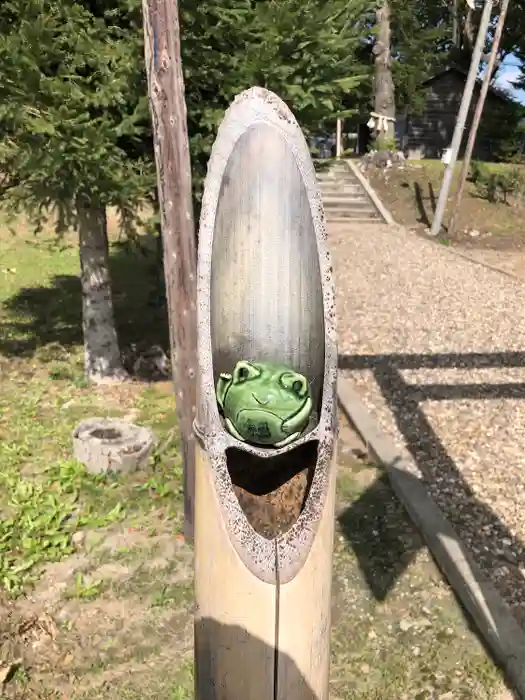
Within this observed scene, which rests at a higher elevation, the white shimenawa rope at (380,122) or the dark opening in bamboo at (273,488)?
the white shimenawa rope at (380,122)

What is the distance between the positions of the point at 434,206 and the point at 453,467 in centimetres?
1392

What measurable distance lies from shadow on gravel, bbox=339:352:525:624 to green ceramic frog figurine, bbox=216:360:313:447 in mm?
2967

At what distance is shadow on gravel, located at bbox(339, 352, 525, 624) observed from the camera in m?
4.21

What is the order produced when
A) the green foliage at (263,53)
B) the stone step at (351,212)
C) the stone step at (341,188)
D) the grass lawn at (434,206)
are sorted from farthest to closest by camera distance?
the stone step at (341,188) → the stone step at (351,212) → the grass lawn at (434,206) → the green foliage at (263,53)

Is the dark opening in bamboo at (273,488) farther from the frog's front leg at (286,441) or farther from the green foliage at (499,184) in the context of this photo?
the green foliage at (499,184)

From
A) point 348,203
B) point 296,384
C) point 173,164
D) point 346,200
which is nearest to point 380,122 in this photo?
point 346,200

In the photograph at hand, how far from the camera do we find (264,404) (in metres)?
1.49

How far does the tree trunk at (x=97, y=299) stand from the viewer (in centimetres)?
705

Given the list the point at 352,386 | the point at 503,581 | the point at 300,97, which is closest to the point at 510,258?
the point at 352,386

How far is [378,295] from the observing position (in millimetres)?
11094

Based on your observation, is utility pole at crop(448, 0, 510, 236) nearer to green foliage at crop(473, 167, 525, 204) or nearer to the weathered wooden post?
green foliage at crop(473, 167, 525, 204)

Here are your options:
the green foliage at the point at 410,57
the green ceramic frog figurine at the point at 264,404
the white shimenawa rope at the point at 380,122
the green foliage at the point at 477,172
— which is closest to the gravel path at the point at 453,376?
the green ceramic frog figurine at the point at 264,404

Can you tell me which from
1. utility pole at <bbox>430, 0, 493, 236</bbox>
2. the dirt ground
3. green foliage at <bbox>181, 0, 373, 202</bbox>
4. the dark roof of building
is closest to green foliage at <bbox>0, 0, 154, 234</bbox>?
green foliage at <bbox>181, 0, 373, 202</bbox>

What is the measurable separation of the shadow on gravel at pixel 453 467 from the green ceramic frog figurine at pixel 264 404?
117 inches
